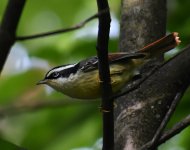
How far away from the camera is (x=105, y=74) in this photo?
6.88 ft

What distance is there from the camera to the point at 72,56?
156 inches

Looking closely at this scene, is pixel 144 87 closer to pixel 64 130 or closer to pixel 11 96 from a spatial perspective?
pixel 64 130

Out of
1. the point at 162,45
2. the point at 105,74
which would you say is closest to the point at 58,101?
Answer: the point at 162,45

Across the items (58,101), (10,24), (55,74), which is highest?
(10,24)

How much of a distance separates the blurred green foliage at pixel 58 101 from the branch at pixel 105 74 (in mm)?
1349

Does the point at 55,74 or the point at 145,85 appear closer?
the point at 145,85

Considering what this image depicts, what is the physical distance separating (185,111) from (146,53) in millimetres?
710

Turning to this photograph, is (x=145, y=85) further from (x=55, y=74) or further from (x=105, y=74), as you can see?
(x=105, y=74)

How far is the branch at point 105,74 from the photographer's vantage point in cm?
185

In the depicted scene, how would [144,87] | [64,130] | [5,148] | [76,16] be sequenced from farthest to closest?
[76,16] < [64,130] < [144,87] < [5,148]

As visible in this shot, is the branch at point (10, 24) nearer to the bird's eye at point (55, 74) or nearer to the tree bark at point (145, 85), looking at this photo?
the tree bark at point (145, 85)

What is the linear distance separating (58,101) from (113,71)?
0.79 metres

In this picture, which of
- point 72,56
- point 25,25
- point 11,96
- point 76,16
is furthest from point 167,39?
point 25,25

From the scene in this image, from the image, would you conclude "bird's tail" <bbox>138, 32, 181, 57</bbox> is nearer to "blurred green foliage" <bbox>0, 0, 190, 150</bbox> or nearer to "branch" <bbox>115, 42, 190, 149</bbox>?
"branch" <bbox>115, 42, 190, 149</bbox>
